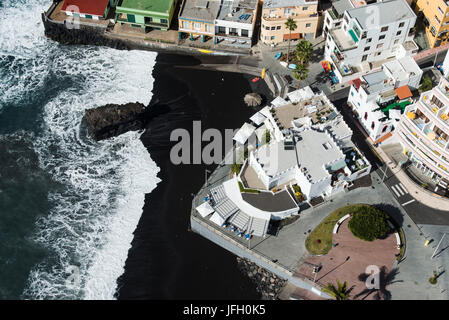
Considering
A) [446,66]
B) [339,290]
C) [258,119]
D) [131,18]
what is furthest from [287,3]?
[339,290]

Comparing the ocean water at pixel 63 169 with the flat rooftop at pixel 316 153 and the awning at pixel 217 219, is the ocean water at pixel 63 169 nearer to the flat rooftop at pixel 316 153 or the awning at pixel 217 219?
the awning at pixel 217 219

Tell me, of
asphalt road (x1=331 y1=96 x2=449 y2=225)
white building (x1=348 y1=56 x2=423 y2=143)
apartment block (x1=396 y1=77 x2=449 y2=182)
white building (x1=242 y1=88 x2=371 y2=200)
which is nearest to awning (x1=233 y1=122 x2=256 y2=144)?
white building (x1=242 y1=88 x2=371 y2=200)

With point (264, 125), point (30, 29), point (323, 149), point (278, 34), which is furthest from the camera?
point (30, 29)

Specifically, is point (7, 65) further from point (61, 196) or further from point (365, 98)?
point (365, 98)

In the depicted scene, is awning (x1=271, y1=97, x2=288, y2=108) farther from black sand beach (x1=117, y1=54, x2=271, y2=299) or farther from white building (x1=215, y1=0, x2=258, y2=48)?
white building (x1=215, y1=0, x2=258, y2=48)

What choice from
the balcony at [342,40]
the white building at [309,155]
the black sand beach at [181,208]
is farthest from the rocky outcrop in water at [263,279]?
the balcony at [342,40]

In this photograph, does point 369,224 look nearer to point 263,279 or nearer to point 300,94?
point 263,279
